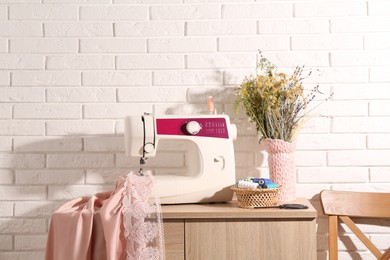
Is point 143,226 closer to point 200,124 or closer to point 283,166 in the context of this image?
point 200,124

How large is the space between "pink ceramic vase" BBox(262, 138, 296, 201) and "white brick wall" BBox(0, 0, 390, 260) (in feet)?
0.83

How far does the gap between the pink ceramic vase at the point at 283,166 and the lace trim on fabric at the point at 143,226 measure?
535mm

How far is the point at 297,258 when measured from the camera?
195cm

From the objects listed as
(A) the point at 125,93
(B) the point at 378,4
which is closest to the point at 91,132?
(A) the point at 125,93

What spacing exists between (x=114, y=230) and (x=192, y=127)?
50 cm

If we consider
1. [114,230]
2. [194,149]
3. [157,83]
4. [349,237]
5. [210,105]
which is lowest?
[349,237]

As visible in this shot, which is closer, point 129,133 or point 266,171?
point 129,133

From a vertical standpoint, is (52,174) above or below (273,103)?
below

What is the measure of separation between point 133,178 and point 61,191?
1.91 feet

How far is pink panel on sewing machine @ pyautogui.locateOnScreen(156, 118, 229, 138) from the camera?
2086 mm

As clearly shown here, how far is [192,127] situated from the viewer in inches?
82.8

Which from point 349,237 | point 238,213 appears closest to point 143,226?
point 238,213

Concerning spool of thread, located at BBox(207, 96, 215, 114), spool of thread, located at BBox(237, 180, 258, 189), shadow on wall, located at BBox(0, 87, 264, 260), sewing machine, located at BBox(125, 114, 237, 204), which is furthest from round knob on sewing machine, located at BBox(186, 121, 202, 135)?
shadow on wall, located at BBox(0, 87, 264, 260)

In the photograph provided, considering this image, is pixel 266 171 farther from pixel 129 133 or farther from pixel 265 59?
pixel 129 133
